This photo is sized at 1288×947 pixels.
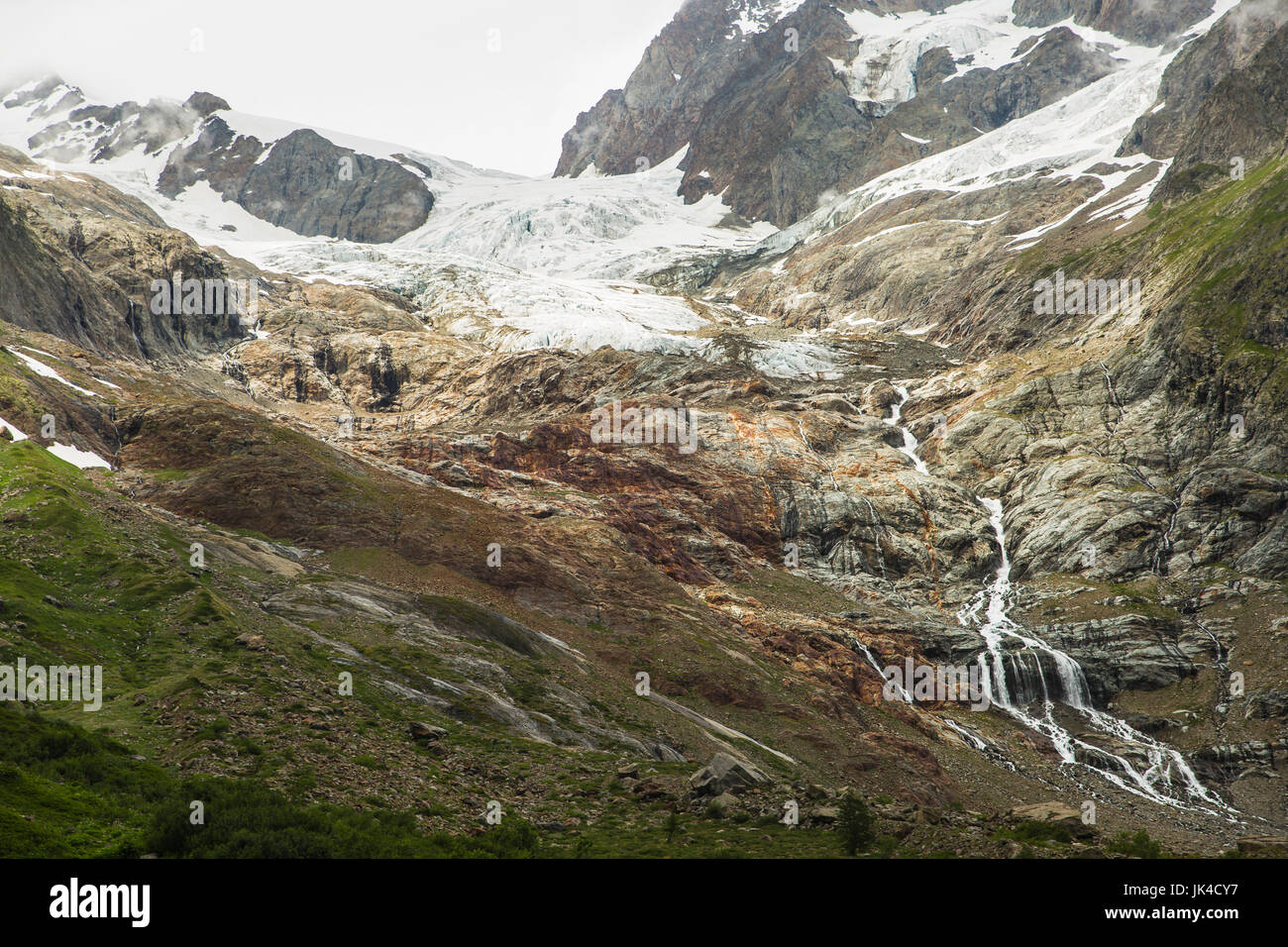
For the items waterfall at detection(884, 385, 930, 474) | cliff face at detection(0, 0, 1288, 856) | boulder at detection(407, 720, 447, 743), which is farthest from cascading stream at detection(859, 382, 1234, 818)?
boulder at detection(407, 720, 447, 743)

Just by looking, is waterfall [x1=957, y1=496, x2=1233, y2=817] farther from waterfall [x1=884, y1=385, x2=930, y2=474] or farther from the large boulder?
the large boulder

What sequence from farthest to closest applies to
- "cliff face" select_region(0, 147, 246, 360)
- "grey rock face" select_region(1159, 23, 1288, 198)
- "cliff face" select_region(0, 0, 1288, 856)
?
"grey rock face" select_region(1159, 23, 1288, 198) → "cliff face" select_region(0, 147, 246, 360) → "cliff face" select_region(0, 0, 1288, 856)

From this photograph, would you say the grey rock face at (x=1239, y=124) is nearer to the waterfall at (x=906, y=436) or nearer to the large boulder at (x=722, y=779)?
the waterfall at (x=906, y=436)

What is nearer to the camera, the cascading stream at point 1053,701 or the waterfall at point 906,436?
the cascading stream at point 1053,701

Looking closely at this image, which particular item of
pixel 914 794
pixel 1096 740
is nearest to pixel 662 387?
pixel 1096 740

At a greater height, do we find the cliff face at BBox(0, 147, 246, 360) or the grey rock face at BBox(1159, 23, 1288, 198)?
the grey rock face at BBox(1159, 23, 1288, 198)

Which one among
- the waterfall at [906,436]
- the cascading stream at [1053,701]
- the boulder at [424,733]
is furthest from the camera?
the waterfall at [906,436]

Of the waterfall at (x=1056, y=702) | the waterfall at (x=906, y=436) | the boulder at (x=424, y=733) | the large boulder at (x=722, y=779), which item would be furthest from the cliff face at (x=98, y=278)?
the waterfall at (x=906, y=436)

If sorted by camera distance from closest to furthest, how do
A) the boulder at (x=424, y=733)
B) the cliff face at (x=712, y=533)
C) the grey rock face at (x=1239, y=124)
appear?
the boulder at (x=424, y=733) → the cliff face at (x=712, y=533) → the grey rock face at (x=1239, y=124)

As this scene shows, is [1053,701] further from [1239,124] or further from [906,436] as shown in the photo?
[1239,124]

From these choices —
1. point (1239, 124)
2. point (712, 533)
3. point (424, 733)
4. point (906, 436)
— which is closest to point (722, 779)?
point (424, 733)

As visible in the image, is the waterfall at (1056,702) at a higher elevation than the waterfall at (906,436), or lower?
lower

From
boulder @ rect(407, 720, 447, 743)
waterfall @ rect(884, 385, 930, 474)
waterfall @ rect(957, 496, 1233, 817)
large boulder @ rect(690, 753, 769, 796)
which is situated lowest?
waterfall @ rect(957, 496, 1233, 817)
